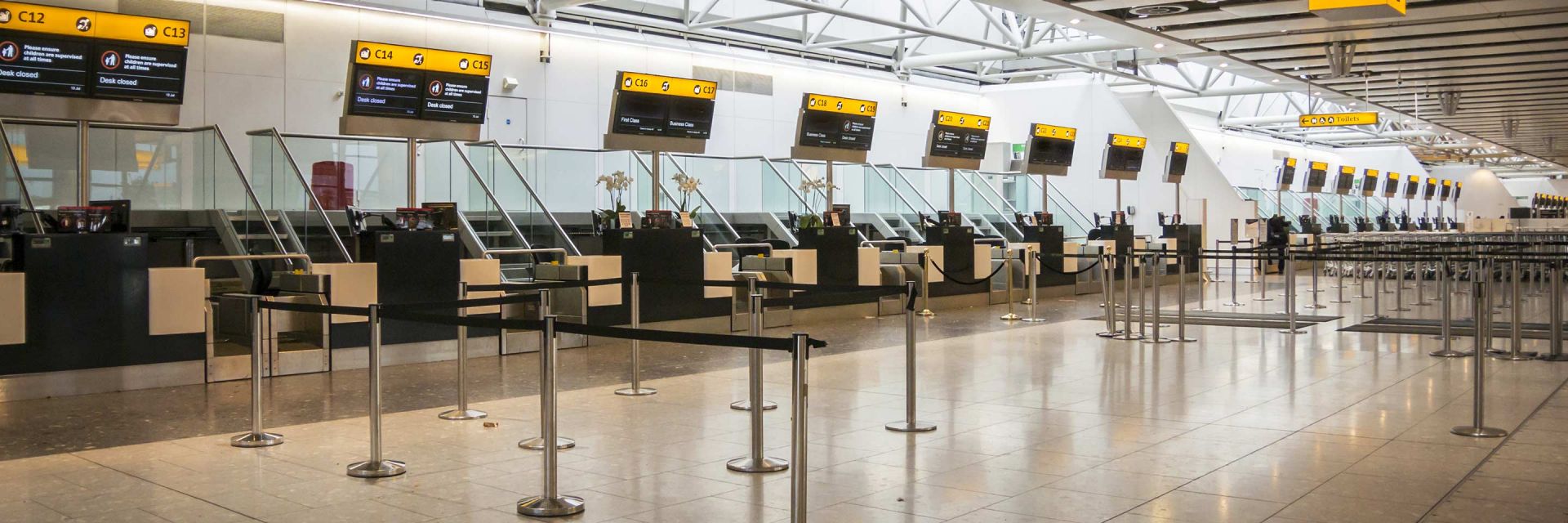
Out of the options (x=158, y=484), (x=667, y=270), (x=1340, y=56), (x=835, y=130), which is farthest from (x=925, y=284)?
(x=158, y=484)

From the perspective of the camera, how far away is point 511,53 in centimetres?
1694

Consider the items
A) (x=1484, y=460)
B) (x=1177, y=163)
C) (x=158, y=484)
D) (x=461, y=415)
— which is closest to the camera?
(x=158, y=484)

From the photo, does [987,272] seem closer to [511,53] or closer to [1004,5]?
[1004,5]

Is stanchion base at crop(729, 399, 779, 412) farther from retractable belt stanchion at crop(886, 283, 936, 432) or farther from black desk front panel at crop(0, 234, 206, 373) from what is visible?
black desk front panel at crop(0, 234, 206, 373)

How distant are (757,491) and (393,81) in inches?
265

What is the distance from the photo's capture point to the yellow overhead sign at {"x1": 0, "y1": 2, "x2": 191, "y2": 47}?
332 inches

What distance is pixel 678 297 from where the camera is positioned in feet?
39.4

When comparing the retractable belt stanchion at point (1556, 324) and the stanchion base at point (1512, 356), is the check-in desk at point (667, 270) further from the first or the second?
the retractable belt stanchion at point (1556, 324)

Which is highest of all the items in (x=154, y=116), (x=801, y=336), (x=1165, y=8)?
(x=1165, y=8)

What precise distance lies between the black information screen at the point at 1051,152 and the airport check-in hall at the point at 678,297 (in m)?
0.08

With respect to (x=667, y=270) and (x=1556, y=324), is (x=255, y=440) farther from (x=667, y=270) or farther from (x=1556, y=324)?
(x=1556, y=324)

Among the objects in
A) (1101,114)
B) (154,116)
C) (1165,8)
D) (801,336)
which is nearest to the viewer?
(801,336)

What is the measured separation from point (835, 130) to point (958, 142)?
329 centimetres

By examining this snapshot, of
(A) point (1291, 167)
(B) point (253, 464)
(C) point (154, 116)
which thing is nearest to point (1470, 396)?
(B) point (253, 464)
